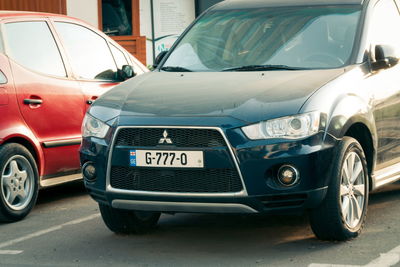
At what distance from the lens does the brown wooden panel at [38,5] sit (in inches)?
724

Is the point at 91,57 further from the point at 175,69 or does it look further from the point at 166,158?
the point at 166,158

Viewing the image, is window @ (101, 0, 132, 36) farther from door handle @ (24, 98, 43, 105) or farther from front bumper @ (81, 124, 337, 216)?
front bumper @ (81, 124, 337, 216)

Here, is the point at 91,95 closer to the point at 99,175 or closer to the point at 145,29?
the point at 99,175

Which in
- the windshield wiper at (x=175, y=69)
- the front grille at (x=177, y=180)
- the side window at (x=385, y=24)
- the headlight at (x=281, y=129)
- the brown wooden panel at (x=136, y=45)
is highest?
the side window at (x=385, y=24)

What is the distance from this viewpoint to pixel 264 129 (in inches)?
255

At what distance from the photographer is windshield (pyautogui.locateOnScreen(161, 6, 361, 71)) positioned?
7.59 meters

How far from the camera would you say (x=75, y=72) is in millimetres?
9359

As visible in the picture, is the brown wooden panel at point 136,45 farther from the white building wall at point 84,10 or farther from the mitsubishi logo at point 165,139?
the mitsubishi logo at point 165,139

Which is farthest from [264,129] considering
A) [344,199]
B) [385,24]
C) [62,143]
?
[62,143]

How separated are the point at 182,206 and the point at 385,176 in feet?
6.38

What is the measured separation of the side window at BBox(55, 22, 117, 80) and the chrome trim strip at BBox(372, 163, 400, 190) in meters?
3.13

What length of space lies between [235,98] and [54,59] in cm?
294

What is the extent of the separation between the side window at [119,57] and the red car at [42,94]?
0.51 ft

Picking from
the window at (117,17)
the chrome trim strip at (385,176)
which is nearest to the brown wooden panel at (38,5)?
the window at (117,17)
